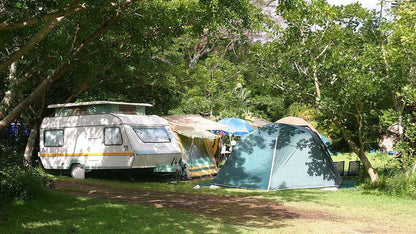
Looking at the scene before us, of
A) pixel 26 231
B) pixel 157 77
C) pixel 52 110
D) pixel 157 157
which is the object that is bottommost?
pixel 26 231

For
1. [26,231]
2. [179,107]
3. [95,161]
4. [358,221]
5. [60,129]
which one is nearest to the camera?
[26,231]

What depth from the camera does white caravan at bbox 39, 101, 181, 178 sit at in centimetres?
1411

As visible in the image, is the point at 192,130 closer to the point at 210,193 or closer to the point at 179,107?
the point at 210,193

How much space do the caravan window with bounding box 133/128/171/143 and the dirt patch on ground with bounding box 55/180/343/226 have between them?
2.00 metres

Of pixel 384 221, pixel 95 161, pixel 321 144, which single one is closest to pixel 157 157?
pixel 95 161

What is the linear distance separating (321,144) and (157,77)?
6797 millimetres

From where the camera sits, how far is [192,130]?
16.3 m

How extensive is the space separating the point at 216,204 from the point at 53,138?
7747 millimetres

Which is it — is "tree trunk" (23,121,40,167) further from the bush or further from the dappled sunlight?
the bush

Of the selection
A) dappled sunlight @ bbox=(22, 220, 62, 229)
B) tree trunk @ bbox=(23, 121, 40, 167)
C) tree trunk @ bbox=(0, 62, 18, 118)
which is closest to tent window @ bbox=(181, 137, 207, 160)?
tree trunk @ bbox=(23, 121, 40, 167)

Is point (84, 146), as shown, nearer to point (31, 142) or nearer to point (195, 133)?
point (31, 142)

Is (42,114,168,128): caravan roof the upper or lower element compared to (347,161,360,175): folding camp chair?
upper

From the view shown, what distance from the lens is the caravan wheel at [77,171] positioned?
15141 mm

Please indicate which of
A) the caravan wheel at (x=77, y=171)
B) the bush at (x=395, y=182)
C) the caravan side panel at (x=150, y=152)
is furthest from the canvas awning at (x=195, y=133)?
the bush at (x=395, y=182)
